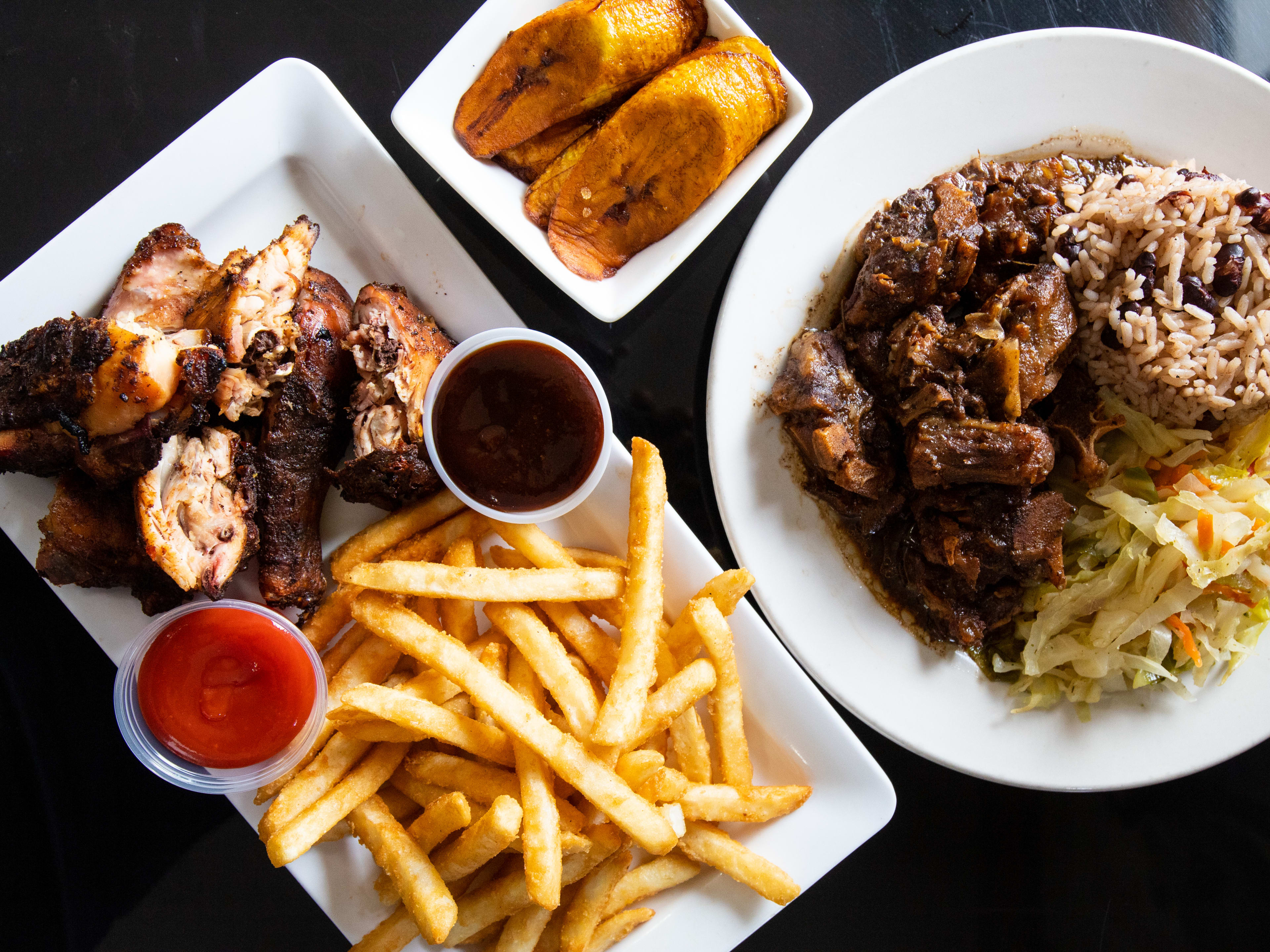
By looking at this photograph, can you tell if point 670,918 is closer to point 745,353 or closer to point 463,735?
point 463,735

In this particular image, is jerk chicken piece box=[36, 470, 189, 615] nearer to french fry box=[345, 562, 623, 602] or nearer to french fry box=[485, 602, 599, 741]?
french fry box=[345, 562, 623, 602]

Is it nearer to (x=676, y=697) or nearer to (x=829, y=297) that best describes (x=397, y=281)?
(x=829, y=297)

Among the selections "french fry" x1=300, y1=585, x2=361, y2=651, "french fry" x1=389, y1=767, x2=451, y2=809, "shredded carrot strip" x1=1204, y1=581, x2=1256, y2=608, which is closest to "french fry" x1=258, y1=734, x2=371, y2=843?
"french fry" x1=389, y1=767, x2=451, y2=809

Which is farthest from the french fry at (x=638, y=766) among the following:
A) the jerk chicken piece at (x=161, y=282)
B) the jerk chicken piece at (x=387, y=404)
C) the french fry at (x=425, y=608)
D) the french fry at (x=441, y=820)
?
the jerk chicken piece at (x=161, y=282)

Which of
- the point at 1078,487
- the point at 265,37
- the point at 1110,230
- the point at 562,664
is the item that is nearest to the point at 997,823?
the point at 1078,487

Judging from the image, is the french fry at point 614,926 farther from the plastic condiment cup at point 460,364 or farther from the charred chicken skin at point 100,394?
the charred chicken skin at point 100,394
